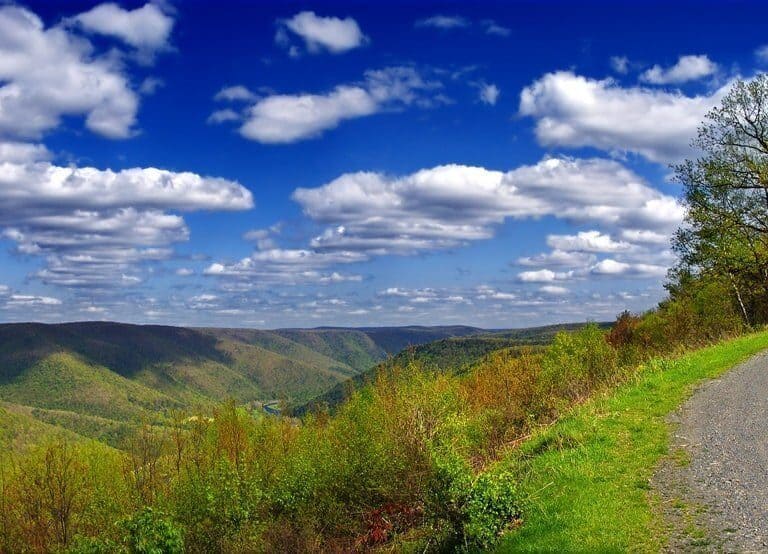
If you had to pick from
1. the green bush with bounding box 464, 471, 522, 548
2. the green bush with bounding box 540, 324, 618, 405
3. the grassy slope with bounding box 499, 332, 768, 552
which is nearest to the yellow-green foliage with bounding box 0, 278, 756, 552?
the green bush with bounding box 464, 471, 522, 548

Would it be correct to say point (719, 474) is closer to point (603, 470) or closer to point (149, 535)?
point (603, 470)

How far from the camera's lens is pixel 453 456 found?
588 inches

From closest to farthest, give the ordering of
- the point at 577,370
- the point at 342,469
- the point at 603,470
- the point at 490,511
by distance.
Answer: the point at 490,511, the point at 603,470, the point at 342,469, the point at 577,370

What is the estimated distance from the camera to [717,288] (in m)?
41.7

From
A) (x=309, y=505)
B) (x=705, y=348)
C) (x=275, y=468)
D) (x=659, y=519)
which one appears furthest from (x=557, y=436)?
(x=275, y=468)

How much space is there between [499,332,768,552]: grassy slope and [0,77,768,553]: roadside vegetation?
6cm

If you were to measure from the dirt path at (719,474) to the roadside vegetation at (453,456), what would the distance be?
1.94 feet

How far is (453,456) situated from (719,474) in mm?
5828

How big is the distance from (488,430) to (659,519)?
654 inches

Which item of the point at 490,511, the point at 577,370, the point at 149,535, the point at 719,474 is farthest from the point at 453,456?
the point at 577,370

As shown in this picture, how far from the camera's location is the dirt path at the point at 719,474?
10352 millimetres

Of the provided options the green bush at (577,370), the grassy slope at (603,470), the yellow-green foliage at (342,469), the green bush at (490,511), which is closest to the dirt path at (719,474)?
the grassy slope at (603,470)

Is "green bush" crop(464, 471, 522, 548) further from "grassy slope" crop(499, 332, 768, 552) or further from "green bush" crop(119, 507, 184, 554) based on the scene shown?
"green bush" crop(119, 507, 184, 554)

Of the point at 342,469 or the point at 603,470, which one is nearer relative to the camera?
the point at 603,470
